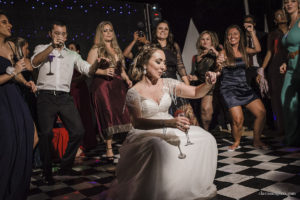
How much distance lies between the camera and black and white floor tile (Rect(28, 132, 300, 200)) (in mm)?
2082

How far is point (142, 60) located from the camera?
2170mm

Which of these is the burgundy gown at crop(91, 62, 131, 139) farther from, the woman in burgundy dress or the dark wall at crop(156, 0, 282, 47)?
the dark wall at crop(156, 0, 282, 47)

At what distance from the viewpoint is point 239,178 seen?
2.46 m

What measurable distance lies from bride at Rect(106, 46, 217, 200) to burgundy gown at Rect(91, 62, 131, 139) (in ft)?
5.24

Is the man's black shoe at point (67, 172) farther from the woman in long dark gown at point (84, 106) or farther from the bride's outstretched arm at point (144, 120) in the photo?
the bride's outstretched arm at point (144, 120)

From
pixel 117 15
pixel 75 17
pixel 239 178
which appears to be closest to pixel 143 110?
pixel 239 178

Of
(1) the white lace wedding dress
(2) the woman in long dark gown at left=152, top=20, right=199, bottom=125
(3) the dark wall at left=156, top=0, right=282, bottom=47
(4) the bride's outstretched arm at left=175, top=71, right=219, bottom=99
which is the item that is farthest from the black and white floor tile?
(3) the dark wall at left=156, top=0, right=282, bottom=47

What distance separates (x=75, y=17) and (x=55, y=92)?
10.5 ft

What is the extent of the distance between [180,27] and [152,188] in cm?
530

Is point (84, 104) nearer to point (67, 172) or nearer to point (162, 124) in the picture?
point (67, 172)

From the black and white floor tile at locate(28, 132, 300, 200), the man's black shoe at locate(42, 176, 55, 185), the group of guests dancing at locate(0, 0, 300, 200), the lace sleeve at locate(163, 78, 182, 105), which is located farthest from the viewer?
the man's black shoe at locate(42, 176, 55, 185)

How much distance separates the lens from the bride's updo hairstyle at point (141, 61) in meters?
2.13

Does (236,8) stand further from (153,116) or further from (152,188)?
(152,188)

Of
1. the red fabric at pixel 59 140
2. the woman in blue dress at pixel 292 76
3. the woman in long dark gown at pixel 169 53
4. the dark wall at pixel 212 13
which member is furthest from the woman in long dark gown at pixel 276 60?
the red fabric at pixel 59 140
